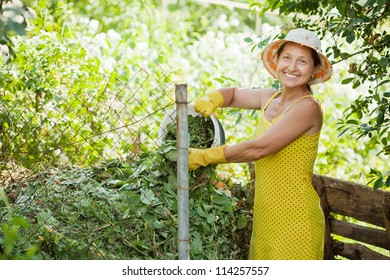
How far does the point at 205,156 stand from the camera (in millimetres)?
2965

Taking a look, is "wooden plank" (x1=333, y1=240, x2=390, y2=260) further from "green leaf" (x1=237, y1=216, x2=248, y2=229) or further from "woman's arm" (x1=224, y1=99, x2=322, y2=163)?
"woman's arm" (x1=224, y1=99, x2=322, y2=163)

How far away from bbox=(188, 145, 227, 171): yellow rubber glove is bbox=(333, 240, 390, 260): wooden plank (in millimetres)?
1328

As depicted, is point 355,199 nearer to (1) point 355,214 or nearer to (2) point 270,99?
(1) point 355,214

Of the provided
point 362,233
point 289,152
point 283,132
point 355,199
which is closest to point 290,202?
point 289,152

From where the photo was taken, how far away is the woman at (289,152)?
3.14m

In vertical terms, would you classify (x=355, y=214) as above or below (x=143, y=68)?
below

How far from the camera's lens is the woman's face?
317 cm

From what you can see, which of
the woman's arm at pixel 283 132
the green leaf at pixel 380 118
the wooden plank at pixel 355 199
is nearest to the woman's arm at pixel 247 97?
the woman's arm at pixel 283 132

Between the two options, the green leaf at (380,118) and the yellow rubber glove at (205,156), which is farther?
the green leaf at (380,118)

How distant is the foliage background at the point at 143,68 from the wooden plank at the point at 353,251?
60cm

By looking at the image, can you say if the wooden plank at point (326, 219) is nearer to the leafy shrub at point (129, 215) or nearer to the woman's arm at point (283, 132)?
the leafy shrub at point (129, 215)

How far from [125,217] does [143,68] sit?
2935 millimetres
